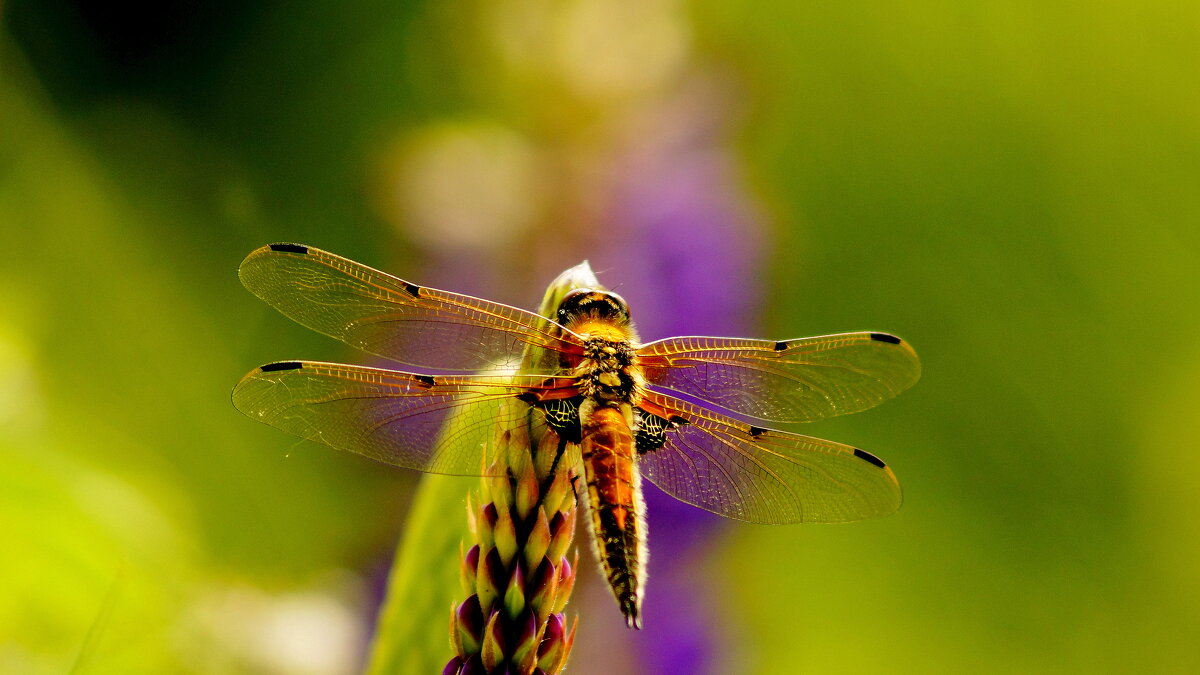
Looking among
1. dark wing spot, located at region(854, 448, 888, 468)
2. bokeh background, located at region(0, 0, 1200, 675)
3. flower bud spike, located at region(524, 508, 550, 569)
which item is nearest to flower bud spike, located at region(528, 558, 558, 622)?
flower bud spike, located at region(524, 508, 550, 569)

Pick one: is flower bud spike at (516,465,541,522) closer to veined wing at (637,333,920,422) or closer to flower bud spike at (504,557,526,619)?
flower bud spike at (504,557,526,619)

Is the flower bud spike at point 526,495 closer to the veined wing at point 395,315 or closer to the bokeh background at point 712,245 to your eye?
the veined wing at point 395,315

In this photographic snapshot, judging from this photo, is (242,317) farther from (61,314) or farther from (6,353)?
(6,353)

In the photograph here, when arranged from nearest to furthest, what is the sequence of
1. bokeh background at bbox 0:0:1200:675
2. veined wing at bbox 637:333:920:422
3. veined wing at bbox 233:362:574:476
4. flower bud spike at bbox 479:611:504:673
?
flower bud spike at bbox 479:611:504:673, veined wing at bbox 233:362:574:476, veined wing at bbox 637:333:920:422, bokeh background at bbox 0:0:1200:675

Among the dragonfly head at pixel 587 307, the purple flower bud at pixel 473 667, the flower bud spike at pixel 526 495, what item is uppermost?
the dragonfly head at pixel 587 307

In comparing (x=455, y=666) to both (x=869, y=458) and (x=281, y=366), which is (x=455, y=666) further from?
(x=869, y=458)

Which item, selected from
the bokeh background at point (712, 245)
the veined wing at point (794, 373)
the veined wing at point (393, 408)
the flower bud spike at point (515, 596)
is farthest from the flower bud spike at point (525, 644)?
the bokeh background at point (712, 245)

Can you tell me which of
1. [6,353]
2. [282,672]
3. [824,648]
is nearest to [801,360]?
[282,672]
